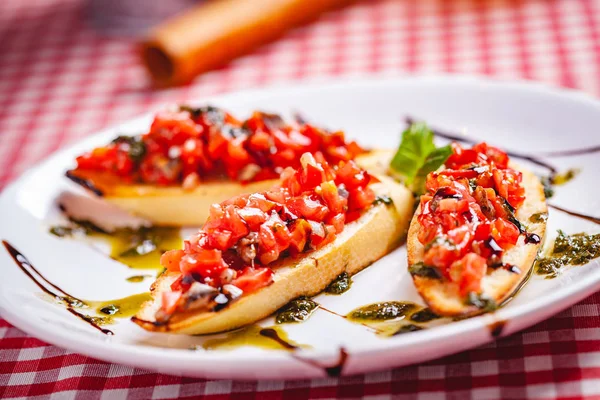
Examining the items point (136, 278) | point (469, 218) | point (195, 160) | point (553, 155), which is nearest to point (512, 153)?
point (553, 155)

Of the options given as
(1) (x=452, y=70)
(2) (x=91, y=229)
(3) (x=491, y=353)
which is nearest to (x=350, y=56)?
(1) (x=452, y=70)

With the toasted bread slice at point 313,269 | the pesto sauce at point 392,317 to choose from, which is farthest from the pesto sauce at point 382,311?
the toasted bread slice at point 313,269

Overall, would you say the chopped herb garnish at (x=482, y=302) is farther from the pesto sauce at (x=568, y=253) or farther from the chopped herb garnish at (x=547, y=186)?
the chopped herb garnish at (x=547, y=186)

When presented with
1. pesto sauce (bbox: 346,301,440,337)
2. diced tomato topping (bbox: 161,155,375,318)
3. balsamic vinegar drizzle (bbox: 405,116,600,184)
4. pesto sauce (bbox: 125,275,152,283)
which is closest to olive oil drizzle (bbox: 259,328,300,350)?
diced tomato topping (bbox: 161,155,375,318)

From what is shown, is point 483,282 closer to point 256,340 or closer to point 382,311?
point 382,311

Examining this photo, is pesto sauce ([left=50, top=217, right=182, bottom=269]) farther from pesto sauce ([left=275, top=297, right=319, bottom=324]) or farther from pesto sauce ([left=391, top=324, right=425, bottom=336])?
pesto sauce ([left=391, top=324, right=425, bottom=336])

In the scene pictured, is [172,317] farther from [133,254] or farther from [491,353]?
[491,353]
